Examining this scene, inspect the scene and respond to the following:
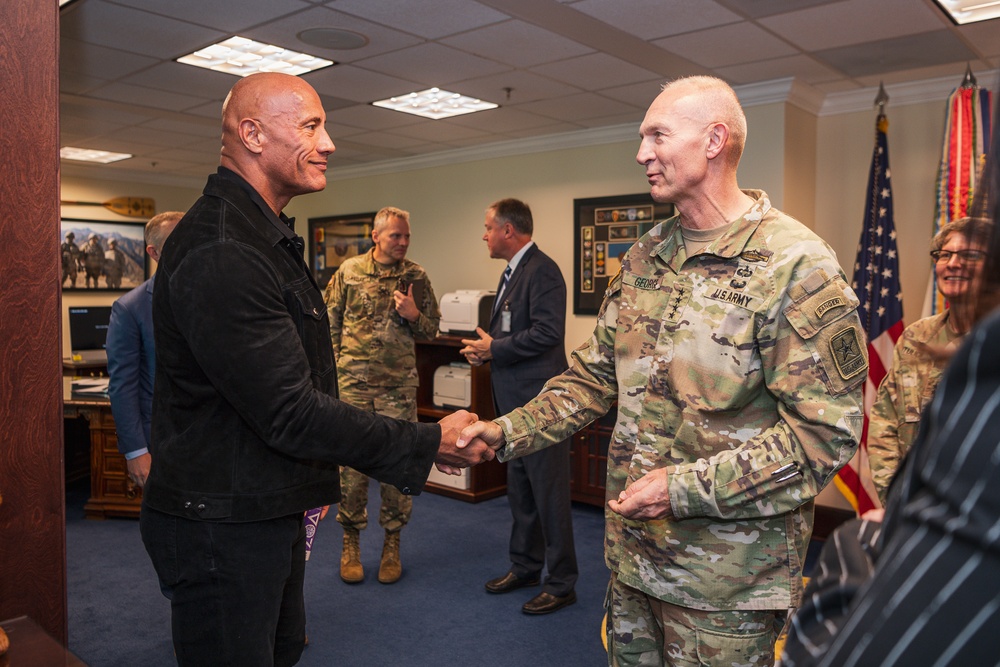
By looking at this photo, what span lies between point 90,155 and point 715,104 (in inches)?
309

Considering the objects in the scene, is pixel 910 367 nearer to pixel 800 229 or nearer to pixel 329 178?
pixel 800 229

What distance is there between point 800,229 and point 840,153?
13.5 ft

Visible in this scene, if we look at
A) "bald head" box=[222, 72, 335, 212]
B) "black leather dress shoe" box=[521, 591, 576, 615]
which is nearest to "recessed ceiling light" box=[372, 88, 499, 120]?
"black leather dress shoe" box=[521, 591, 576, 615]

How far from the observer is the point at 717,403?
1.50 meters

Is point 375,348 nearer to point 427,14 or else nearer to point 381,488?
point 381,488

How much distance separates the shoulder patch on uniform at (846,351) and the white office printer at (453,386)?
4.17 meters

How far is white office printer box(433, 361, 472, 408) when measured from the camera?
18.2 feet

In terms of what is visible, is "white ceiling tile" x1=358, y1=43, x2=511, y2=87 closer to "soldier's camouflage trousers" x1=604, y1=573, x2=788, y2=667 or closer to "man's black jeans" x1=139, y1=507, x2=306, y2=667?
"man's black jeans" x1=139, y1=507, x2=306, y2=667

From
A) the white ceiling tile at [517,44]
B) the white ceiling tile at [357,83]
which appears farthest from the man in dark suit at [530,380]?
the white ceiling tile at [357,83]

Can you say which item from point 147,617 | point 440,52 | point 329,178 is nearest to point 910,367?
point 440,52

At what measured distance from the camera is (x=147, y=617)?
136 inches

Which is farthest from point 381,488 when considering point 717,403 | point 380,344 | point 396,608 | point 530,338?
point 717,403

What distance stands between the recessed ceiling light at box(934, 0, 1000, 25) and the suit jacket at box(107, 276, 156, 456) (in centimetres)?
354

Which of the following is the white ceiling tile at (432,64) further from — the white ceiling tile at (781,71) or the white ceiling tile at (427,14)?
the white ceiling tile at (781,71)
